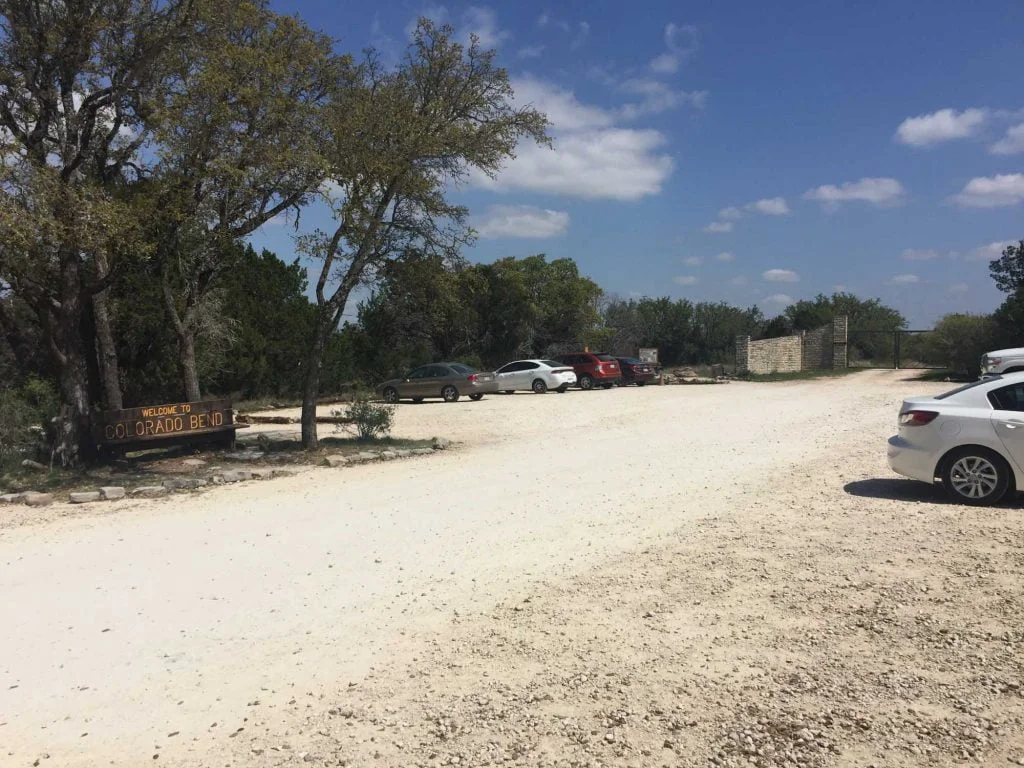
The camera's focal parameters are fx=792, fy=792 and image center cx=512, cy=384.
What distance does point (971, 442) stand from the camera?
852cm

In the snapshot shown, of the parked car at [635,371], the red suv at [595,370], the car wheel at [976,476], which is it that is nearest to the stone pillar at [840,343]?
the parked car at [635,371]

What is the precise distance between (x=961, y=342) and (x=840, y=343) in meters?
9.73

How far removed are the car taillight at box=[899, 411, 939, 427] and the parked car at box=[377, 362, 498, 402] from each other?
20276 millimetres

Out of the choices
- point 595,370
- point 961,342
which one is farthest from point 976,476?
point 961,342

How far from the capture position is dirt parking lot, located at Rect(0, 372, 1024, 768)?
3.89 metres

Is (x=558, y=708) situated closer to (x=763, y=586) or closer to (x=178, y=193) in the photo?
(x=763, y=586)

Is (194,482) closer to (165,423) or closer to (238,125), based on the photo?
(165,423)

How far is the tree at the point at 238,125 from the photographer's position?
42.1ft

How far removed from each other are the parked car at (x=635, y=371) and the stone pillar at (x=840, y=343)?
15.1 m

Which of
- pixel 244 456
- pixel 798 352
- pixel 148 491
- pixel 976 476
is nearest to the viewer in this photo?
pixel 976 476

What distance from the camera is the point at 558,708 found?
414 centimetres

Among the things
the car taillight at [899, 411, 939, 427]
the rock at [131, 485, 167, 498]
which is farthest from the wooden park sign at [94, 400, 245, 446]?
the car taillight at [899, 411, 939, 427]

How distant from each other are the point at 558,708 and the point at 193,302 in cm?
1548

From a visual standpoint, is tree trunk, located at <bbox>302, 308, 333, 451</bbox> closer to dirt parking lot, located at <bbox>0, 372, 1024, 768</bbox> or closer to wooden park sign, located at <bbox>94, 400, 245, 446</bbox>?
wooden park sign, located at <bbox>94, 400, 245, 446</bbox>
